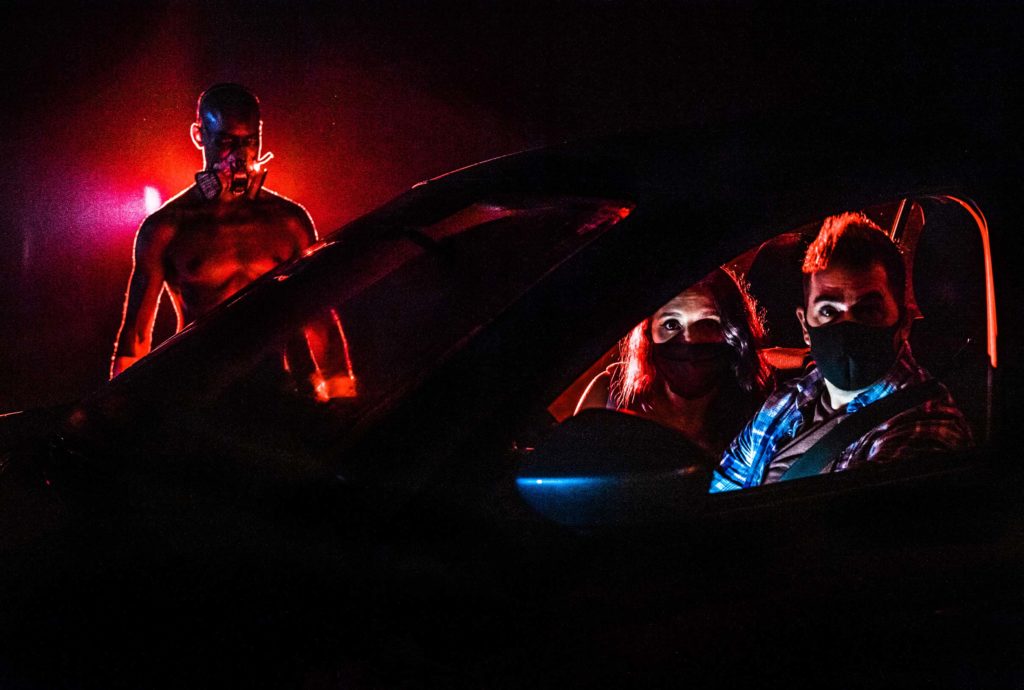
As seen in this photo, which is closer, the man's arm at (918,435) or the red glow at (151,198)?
Result: the man's arm at (918,435)

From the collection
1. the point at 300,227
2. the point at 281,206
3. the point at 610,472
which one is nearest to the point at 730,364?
the point at 610,472

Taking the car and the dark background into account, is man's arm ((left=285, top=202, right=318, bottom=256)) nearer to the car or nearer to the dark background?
the dark background

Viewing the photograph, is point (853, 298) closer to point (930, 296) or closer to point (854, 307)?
point (854, 307)

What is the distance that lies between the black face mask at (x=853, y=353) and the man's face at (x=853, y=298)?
16 millimetres

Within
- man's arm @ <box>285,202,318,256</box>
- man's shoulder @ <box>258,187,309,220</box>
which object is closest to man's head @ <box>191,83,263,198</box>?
man's shoulder @ <box>258,187,309,220</box>

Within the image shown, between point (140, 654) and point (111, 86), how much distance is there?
188 inches

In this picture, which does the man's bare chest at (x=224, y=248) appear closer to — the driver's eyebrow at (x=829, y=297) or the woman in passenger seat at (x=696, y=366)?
the woman in passenger seat at (x=696, y=366)

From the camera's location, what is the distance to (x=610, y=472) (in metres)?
Answer: 1.38

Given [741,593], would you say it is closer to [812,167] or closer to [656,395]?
[656,395]

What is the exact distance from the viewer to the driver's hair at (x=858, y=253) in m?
1.89

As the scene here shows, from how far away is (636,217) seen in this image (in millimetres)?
1597

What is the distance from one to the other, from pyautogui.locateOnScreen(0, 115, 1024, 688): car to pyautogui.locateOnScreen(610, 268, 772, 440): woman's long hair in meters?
0.12

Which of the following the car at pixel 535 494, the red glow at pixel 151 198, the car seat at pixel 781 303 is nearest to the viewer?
the car at pixel 535 494

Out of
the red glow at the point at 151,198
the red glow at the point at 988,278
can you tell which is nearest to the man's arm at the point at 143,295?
the red glow at the point at 151,198
